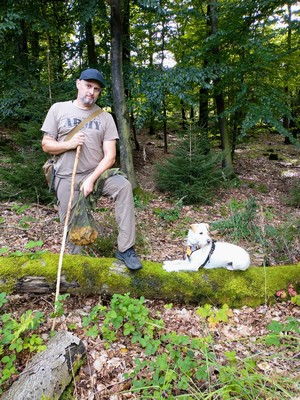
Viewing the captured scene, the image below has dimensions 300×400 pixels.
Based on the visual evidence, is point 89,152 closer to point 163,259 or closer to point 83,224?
point 83,224

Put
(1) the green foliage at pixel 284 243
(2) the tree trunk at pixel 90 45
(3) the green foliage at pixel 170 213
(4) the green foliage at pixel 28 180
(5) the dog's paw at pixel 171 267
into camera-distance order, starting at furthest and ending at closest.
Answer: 1. (2) the tree trunk at pixel 90 45
2. (3) the green foliage at pixel 170 213
3. (4) the green foliage at pixel 28 180
4. (1) the green foliage at pixel 284 243
5. (5) the dog's paw at pixel 171 267

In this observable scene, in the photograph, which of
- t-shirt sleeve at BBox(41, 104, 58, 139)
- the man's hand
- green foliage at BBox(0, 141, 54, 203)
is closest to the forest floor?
green foliage at BBox(0, 141, 54, 203)

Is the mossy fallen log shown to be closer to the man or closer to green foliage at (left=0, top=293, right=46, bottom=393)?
the man

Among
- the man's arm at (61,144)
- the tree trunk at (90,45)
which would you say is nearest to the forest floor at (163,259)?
the man's arm at (61,144)

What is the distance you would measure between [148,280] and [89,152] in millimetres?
1814

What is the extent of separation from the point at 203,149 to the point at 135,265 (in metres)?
6.09

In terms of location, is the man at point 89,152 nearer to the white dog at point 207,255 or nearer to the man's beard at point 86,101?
the man's beard at point 86,101

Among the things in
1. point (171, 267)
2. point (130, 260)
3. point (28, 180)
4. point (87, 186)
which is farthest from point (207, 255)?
point (28, 180)

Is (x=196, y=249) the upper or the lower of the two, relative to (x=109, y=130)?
lower

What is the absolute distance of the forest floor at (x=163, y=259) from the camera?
100 inches

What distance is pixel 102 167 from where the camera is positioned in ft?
11.3

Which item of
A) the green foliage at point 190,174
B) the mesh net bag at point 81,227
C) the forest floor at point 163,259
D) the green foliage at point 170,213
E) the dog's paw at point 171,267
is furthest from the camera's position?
the green foliage at point 190,174

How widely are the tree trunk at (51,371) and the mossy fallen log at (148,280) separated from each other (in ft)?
2.52

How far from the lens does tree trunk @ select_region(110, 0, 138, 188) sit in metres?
6.88
